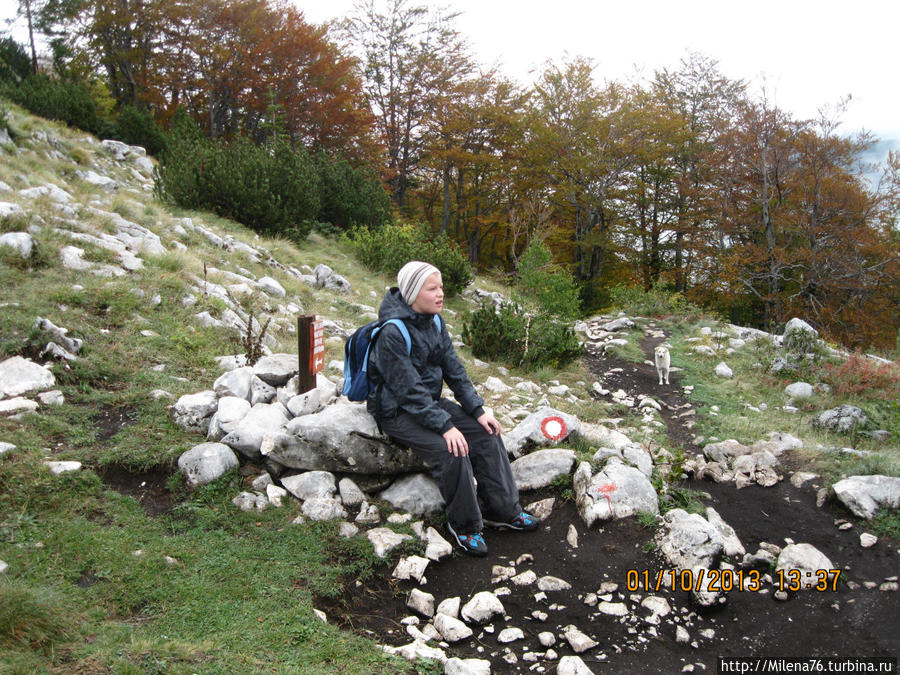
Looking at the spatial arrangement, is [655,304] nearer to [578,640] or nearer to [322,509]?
[322,509]

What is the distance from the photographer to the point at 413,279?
335 centimetres

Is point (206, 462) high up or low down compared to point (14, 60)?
down

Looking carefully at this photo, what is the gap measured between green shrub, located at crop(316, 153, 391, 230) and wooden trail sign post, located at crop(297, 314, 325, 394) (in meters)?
9.88

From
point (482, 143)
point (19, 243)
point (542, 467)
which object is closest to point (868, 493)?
point (542, 467)

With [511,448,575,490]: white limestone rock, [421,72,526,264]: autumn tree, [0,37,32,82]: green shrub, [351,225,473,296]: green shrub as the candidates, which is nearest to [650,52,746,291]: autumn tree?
[421,72,526,264]: autumn tree

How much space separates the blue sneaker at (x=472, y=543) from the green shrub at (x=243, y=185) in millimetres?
8819

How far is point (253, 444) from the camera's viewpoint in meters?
3.66

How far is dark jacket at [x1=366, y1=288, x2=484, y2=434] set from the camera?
3266 mm

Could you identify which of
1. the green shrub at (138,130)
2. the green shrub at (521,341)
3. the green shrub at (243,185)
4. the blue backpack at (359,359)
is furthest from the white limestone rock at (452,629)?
the green shrub at (138,130)

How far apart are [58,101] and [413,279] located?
15284 millimetres

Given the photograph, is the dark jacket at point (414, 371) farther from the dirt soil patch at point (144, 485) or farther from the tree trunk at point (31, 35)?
the tree trunk at point (31, 35)

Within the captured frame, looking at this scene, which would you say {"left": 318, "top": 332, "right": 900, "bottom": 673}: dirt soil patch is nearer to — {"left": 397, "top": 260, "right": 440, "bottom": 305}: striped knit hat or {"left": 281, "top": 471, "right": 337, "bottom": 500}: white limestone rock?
{"left": 281, "top": 471, "right": 337, "bottom": 500}: white limestone rock

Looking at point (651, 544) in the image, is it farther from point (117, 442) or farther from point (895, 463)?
point (117, 442)
